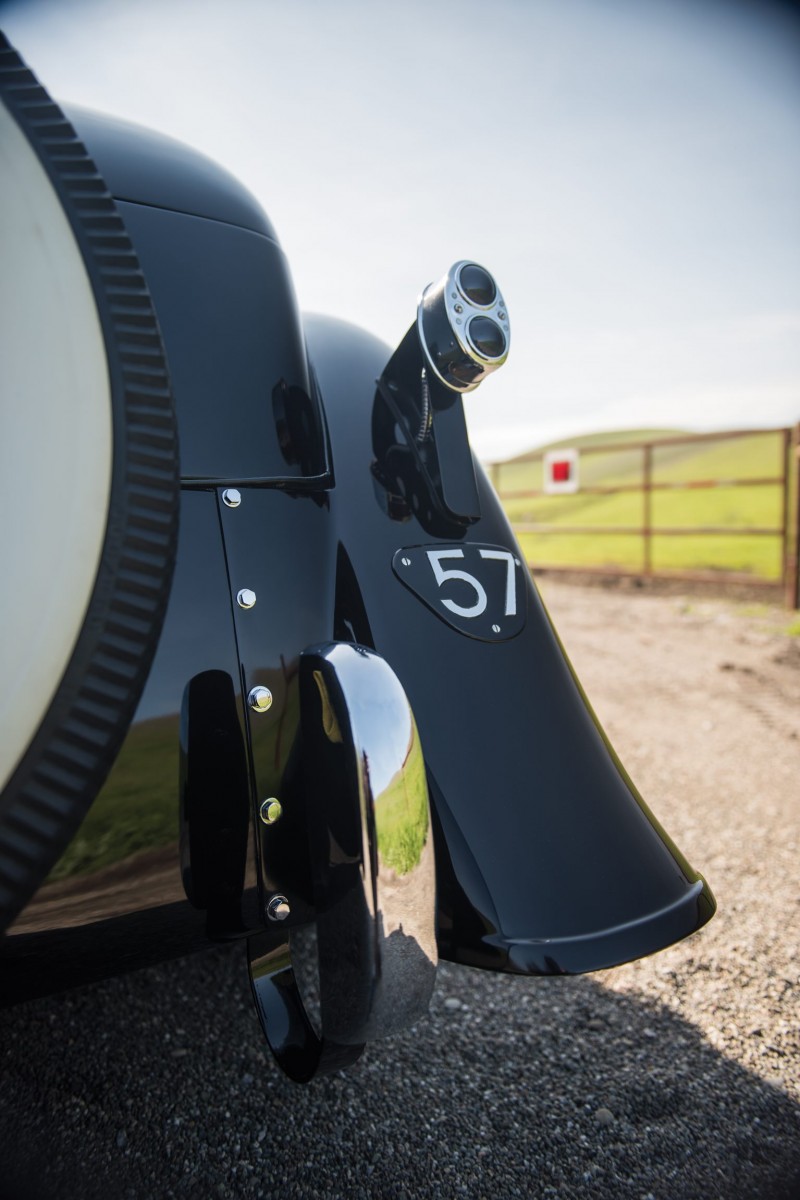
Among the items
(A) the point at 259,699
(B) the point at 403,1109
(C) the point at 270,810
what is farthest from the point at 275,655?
(B) the point at 403,1109

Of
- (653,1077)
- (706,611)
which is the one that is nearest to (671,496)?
(706,611)

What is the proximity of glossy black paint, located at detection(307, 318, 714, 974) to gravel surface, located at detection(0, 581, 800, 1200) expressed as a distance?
0.36 meters

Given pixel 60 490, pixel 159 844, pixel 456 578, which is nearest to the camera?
pixel 60 490

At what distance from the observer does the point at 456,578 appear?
1.14m

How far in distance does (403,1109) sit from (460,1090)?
0.10 meters

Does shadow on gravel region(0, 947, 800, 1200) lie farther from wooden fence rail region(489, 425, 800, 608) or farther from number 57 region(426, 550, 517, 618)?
wooden fence rail region(489, 425, 800, 608)

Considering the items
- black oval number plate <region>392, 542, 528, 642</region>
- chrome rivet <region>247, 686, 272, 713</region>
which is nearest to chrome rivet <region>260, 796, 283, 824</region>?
chrome rivet <region>247, 686, 272, 713</region>

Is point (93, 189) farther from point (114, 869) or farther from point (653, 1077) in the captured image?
point (653, 1077)

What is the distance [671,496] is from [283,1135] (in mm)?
18178

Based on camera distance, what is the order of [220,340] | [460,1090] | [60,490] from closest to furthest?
[60,490], [220,340], [460,1090]

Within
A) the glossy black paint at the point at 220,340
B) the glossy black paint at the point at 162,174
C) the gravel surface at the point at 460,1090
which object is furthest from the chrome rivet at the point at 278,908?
the glossy black paint at the point at 162,174

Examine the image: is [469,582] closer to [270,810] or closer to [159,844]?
[270,810]

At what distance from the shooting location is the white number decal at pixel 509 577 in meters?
→ 1.17

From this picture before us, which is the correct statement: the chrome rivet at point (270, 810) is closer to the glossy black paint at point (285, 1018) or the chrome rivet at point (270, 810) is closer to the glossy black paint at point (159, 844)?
the glossy black paint at point (159, 844)
